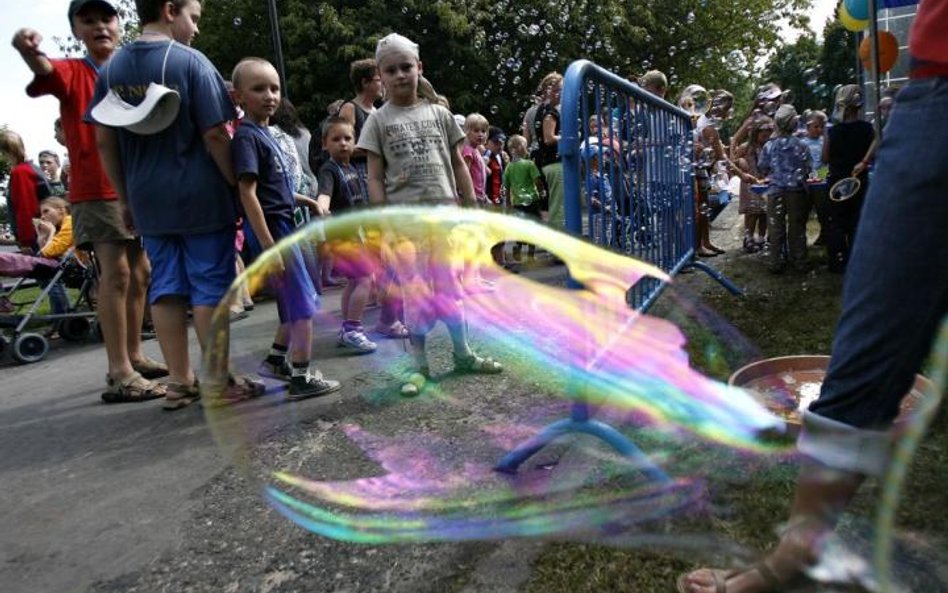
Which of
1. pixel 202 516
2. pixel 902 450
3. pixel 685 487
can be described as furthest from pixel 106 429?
pixel 902 450

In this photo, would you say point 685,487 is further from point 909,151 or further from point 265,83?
point 265,83

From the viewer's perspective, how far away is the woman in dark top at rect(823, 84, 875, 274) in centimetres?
531

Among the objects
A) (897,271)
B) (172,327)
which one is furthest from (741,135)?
(897,271)

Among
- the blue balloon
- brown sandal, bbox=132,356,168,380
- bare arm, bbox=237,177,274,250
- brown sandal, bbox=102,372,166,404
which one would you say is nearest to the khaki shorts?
brown sandal, bbox=102,372,166,404

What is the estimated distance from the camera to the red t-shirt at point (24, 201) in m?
5.98

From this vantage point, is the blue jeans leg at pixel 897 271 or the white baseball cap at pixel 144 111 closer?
the blue jeans leg at pixel 897 271

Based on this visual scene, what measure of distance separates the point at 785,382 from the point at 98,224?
3.33 m

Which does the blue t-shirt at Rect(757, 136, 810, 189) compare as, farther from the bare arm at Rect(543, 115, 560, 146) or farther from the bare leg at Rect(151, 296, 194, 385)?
the bare leg at Rect(151, 296, 194, 385)

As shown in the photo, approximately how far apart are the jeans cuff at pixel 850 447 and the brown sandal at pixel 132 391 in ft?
10.9

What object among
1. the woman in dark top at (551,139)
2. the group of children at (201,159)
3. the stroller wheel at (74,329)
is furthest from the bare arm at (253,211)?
the stroller wheel at (74,329)

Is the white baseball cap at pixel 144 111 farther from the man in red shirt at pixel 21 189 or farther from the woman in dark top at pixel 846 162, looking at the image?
the woman in dark top at pixel 846 162

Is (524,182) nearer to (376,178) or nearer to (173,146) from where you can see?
(376,178)

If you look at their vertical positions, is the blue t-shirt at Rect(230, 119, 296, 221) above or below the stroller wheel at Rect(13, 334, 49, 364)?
above

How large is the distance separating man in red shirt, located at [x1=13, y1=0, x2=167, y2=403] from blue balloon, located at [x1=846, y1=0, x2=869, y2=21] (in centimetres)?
733
